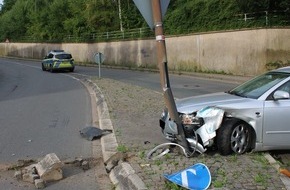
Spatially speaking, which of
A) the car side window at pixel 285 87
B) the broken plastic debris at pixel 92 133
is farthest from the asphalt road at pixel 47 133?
the car side window at pixel 285 87

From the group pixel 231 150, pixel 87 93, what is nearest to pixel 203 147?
pixel 231 150

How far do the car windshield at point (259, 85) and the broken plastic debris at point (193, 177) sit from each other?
2.08m

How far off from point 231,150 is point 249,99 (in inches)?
34.9

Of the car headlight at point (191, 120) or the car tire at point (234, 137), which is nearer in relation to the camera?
the car tire at point (234, 137)

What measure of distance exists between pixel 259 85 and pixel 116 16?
45044 mm

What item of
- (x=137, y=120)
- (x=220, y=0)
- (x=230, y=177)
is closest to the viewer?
(x=230, y=177)

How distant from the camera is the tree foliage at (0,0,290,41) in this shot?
2742cm

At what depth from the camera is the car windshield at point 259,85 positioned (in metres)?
7.25

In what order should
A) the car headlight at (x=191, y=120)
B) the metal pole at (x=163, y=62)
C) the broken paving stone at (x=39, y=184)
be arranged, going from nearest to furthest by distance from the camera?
the broken paving stone at (x=39, y=184) → the metal pole at (x=163, y=62) → the car headlight at (x=191, y=120)

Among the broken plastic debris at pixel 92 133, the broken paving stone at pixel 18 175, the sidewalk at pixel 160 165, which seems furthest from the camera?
the broken plastic debris at pixel 92 133

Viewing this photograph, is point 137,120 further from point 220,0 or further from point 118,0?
point 118,0

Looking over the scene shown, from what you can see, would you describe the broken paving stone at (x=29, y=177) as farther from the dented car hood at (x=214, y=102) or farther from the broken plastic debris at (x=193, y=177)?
the dented car hood at (x=214, y=102)

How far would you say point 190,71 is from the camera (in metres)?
32.8

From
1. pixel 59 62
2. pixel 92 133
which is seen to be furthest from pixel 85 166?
pixel 59 62
